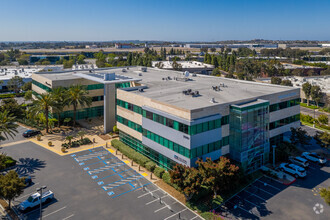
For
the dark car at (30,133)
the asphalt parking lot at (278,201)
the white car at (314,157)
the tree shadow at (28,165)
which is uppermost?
the dark car at (30,133)

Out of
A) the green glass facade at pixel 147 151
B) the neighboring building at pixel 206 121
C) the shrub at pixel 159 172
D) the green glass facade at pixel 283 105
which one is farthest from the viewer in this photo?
the green glass facade at pixel 283 105

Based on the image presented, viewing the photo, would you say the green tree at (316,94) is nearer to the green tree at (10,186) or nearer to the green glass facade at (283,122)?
the green glass facade at (283,122)

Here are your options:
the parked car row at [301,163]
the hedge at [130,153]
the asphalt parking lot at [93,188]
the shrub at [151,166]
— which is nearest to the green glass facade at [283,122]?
the parked car row at [301,163]

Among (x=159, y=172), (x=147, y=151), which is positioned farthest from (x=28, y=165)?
(x=159, y=172)

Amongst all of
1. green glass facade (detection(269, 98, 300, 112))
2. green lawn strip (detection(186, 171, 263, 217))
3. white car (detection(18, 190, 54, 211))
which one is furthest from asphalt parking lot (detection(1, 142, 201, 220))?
green glass facade (detection(269, 98, 300, 112))

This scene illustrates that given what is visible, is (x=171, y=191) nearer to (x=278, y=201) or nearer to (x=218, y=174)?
(x=218, y=174)

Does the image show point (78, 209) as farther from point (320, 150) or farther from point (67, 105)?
point (320, 150)

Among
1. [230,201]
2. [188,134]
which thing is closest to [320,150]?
[230,201]

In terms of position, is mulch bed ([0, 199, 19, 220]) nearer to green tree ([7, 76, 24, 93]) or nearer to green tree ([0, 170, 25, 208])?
green tree ([0, 170, 25, 208])
